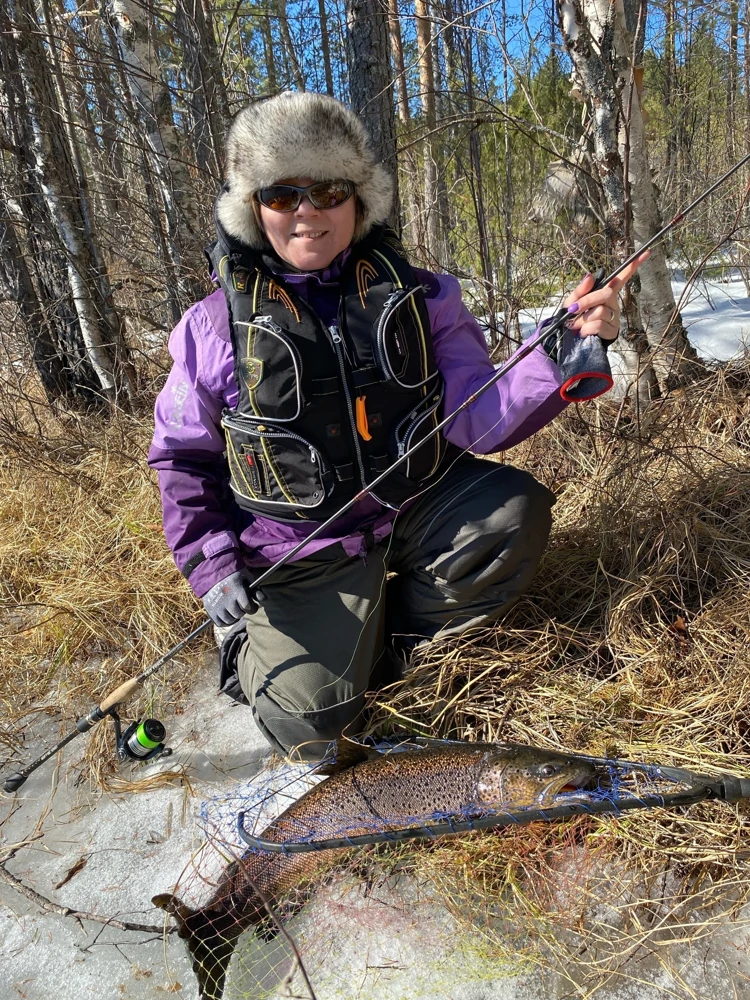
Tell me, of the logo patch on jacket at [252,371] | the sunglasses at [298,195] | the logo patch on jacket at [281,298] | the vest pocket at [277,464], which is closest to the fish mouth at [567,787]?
the vest pocket at [277,464]

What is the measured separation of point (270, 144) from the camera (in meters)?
2.01

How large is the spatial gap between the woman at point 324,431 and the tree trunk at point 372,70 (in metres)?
1.49

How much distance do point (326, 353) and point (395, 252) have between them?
0.48 meters

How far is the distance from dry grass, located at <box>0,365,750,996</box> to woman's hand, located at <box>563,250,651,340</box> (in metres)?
0.98

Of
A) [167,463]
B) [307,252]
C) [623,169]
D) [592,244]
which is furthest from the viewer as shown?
[592,244]

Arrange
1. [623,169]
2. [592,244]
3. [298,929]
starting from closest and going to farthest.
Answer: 1. [298,929]
2. [623,169]
3. [592,244]

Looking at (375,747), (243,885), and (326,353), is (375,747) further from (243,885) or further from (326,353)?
(326,353)

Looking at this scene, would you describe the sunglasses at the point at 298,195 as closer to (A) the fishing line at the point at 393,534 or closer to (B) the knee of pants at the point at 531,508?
(A) the fishing line at the point at 393,534

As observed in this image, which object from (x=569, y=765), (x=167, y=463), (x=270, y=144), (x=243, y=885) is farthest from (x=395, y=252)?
(x=243, y=885)

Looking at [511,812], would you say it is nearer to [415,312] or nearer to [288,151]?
[415,312]

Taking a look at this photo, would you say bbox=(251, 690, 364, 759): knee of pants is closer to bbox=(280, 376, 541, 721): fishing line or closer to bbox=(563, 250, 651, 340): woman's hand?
bbox=(280, 376, 541, 721): fishing line

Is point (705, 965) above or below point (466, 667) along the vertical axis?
below

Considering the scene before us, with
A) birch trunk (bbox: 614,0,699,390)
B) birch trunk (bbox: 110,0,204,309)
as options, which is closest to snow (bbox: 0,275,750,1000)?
birch trunk (bbox: 614,0,699,390)

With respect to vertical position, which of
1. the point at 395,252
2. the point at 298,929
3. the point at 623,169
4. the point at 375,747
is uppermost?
the point at 623,169
